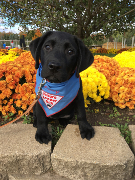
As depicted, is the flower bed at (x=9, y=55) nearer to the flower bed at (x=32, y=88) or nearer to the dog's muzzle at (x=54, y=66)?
the flower bed at (x=32, y=88)

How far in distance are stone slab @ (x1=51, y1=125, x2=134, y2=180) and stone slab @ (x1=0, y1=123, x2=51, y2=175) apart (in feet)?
0.45

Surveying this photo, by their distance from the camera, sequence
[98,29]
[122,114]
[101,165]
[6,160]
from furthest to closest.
Answer: [98,29] → [122,114] → [6,160] → [101,165]

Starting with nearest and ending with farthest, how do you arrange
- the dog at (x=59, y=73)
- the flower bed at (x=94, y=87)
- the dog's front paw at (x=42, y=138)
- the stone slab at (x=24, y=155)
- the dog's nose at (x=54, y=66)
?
the dog's nose at (x=54, y=66) → the dog at (x=59, y=73) → the stone slab at (x=24, y=155) → the dog's front paw at (x=42, y=138) → the flower bed at (x=94, y=87)

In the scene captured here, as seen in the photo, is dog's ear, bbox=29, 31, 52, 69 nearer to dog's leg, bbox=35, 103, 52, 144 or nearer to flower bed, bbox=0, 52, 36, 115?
dog's leg, bbox=35, 103, 52, 144

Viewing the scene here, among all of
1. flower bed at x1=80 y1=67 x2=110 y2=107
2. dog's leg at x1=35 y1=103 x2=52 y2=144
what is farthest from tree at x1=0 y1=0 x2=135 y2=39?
dog's leg at x1=35 y1=103 x2=52 y2=144

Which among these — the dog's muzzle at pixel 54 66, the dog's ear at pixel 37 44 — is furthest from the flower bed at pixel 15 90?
the dog's muzzle at pixel 54 66

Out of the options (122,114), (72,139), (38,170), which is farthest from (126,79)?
(38,170)

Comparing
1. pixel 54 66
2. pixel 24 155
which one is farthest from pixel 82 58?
pixel 24 155

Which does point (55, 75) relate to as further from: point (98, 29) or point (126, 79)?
point (98, 29)

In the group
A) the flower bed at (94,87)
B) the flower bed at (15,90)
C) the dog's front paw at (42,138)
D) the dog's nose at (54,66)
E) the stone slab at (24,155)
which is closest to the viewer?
the dog's nose at (54,66)

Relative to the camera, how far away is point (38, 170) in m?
1.85

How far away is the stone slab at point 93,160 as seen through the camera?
1.64 metres

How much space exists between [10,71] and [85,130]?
184 centimetres

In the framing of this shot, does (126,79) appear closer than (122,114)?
No
